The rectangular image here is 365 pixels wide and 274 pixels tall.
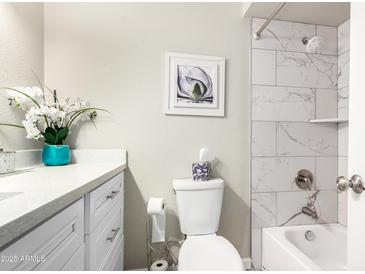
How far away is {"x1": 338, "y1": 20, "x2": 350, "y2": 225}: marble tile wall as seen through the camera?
1.57m

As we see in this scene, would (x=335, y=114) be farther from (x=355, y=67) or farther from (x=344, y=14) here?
(x=355, y=67)

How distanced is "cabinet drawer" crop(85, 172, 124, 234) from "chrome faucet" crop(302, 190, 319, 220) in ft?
4.84

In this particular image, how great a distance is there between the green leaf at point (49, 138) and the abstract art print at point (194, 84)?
2.53 ft

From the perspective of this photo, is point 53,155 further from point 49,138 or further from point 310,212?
point 310,212

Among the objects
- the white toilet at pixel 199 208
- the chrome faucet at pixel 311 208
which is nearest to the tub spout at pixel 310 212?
the chrome faucet at pixel 311 208

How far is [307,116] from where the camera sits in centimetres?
160

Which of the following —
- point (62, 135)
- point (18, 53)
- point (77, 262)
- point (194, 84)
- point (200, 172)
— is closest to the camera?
point (77, 262)

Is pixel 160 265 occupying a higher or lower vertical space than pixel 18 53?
lower

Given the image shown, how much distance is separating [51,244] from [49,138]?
930 millimetres

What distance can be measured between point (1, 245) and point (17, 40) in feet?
4.31

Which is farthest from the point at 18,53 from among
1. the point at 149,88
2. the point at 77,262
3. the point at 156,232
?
the point at 156,232

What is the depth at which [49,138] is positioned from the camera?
1.23 meters

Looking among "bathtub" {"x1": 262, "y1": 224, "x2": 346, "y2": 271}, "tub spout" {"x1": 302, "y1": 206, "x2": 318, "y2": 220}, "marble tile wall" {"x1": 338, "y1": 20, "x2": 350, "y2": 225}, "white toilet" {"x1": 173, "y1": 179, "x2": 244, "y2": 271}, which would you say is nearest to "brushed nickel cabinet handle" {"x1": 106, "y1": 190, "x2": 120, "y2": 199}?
"white toilet" {"x1": 173, "y1": 179, "x2": 244, "y2": 271}

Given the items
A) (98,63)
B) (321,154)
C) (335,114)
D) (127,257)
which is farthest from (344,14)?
(127,257)
